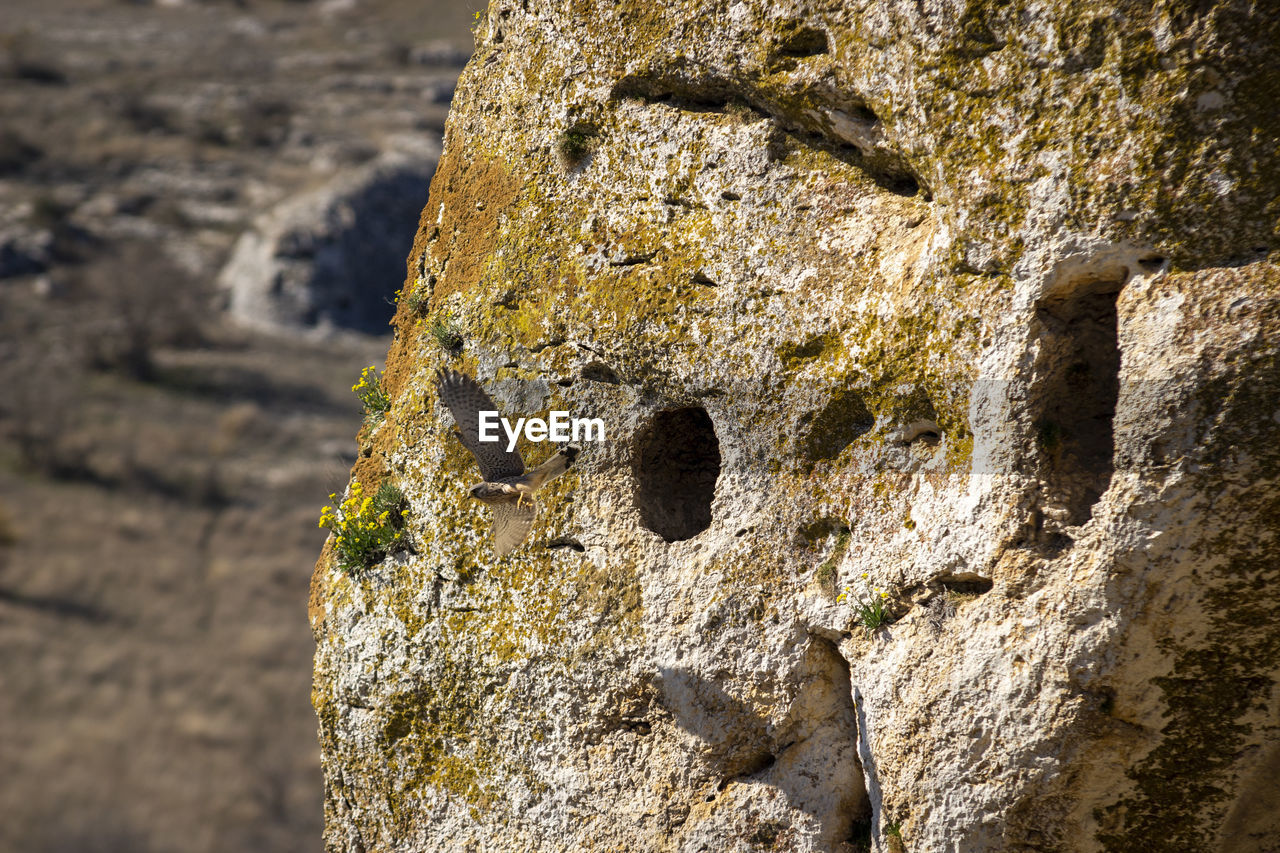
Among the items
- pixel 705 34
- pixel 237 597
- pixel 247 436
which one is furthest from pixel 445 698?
pixel 247 436

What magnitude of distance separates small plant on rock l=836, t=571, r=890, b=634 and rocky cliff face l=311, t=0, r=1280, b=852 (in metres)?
0.03

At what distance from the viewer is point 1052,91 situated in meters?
4.63

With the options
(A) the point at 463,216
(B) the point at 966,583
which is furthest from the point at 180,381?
(B) the point at 966,583

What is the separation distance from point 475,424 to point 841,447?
8.44 feet

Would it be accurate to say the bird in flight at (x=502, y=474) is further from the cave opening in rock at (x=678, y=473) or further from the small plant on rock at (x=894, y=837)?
the small plant on rock at (x=894, y=837)

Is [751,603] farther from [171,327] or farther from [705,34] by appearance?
[171,327]

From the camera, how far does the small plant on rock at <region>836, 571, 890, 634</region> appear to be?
5.39 metres

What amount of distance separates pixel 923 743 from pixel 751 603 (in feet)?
4.05

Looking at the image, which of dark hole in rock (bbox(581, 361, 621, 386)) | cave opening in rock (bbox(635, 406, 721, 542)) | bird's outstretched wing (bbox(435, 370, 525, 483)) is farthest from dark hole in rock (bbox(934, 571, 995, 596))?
bird's outstretched wing (bbox(435, 370, 525, 483))

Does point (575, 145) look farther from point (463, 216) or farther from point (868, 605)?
point (868, 605)

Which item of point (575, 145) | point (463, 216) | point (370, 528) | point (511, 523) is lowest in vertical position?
point (370, 528)

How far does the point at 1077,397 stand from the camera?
495cm

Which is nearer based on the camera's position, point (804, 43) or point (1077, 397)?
point (1077, 397)

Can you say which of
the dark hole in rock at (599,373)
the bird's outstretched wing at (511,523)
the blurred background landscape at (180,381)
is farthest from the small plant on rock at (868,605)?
the blurred background landscape at (180,381)
